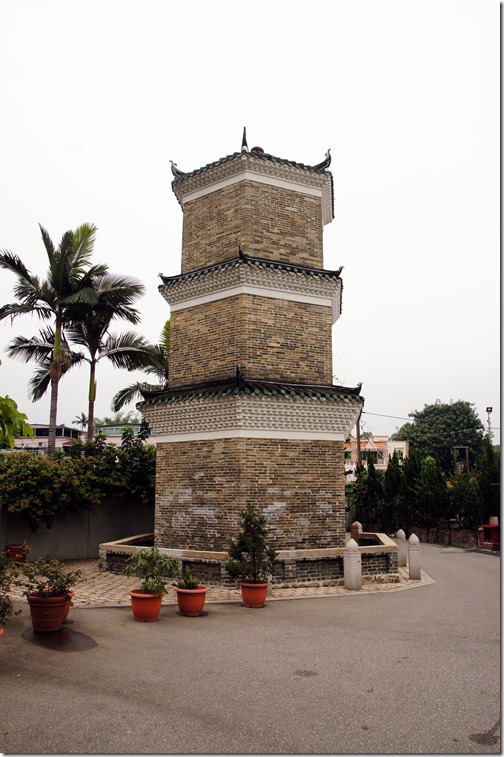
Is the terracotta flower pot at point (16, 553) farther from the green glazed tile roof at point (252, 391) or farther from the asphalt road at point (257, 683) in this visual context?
the asphalt road at point (257, 683)

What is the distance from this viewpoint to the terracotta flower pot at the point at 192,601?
9.72m

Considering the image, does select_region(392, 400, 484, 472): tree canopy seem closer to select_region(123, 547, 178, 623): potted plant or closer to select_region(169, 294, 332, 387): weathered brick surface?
select_region(169, 294, 332, 387): weathered brick surface

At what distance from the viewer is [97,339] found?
20391 mm

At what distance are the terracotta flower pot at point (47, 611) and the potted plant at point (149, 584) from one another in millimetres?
1332

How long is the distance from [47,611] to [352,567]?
6.56 metres

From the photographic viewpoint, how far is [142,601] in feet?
30.6

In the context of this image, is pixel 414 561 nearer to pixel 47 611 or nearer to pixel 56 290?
pixel 47 611

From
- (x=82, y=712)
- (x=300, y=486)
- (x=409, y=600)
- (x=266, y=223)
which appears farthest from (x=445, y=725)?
(x=266, y=223)

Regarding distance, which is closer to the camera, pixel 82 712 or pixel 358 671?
pixel 82 712

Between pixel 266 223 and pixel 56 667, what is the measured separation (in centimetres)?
1084

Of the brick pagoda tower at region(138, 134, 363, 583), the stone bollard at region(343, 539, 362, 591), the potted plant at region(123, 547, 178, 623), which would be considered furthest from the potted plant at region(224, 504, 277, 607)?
the stone bollard at region(343, 539, 362, 591)

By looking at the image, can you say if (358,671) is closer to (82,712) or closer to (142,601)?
(82,712)

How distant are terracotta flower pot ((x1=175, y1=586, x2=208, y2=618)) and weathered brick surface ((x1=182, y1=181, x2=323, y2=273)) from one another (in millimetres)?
8077

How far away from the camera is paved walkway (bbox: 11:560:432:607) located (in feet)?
35.6
